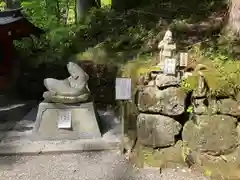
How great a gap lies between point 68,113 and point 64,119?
0.31ft

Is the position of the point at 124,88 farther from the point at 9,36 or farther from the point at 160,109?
the point at 9,36

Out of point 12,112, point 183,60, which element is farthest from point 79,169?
point 12,112

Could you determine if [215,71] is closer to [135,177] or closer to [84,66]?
[135,177]

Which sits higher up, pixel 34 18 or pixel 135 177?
pixel 34 18

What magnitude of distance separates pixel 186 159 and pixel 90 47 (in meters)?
4.10

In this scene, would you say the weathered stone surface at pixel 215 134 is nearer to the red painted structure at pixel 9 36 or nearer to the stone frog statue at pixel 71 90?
the stone frog statue at pixel 71 90

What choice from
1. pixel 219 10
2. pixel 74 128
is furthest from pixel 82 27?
pixel 74 128

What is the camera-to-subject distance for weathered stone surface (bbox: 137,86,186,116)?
404 cm

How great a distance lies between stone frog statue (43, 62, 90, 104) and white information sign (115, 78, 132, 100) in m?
0.88

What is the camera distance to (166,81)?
4051mm

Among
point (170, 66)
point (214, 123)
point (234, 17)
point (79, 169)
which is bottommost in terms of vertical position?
point (79, 169)

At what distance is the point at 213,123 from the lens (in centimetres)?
396

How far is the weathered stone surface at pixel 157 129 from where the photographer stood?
13.6 ft

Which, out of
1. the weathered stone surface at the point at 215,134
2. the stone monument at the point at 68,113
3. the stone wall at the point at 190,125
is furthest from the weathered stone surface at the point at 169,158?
the stone monument at the point at 68,113
